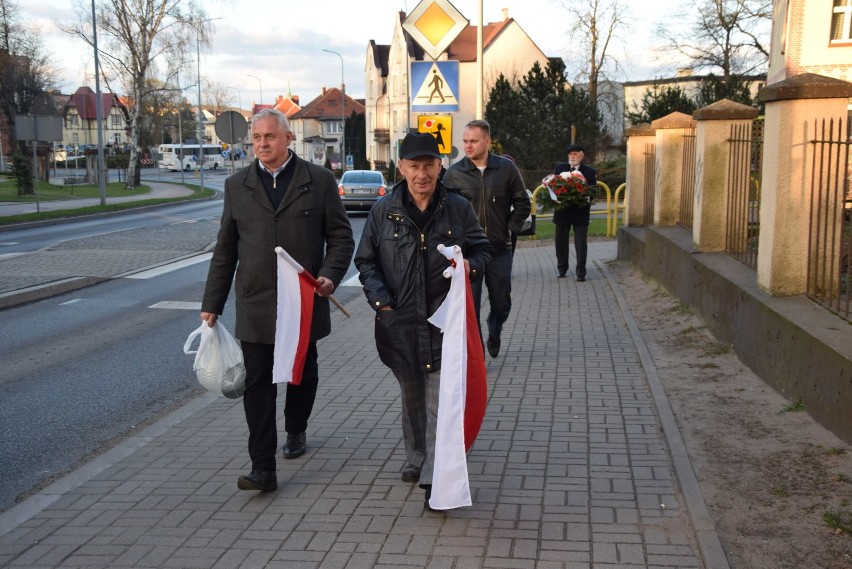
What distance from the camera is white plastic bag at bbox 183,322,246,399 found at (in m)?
4.98

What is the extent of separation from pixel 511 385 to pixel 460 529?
2.92 meters

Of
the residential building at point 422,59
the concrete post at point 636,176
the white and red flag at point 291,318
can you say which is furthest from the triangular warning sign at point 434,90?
the residential building at point 422,59

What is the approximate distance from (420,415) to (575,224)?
336 inches

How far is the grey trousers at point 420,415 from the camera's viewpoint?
457cm

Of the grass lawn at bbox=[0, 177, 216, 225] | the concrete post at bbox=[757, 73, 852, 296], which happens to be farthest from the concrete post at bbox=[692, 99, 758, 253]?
the grass lawn at bbox=[0, 177, 216, 225]

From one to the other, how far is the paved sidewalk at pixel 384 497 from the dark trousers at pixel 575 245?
5.67 m

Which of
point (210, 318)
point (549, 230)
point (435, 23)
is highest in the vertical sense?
point (435, 23)

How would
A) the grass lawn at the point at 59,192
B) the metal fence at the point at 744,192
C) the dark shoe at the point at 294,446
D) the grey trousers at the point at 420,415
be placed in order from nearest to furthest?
the grey trousers at the point at 420,415 < the dark shoe at the point at 294,446 < the metal fence at the point at 744,192 < the grass lawn at the point at 59,192

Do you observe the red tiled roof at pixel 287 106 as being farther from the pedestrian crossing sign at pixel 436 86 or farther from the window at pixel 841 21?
the pedestrian crossing sign at pixel 436 86

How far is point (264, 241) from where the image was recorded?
497 centimetres

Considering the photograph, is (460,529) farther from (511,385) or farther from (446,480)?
(511,385)

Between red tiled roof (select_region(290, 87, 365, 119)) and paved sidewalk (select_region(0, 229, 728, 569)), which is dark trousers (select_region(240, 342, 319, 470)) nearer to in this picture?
paved sidewalk (select_region(0, 229, 728, 569))

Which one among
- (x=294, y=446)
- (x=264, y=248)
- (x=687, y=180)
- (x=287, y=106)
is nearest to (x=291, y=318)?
(x=264, y=248)

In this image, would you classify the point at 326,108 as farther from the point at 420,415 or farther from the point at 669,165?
the point at 420,415
